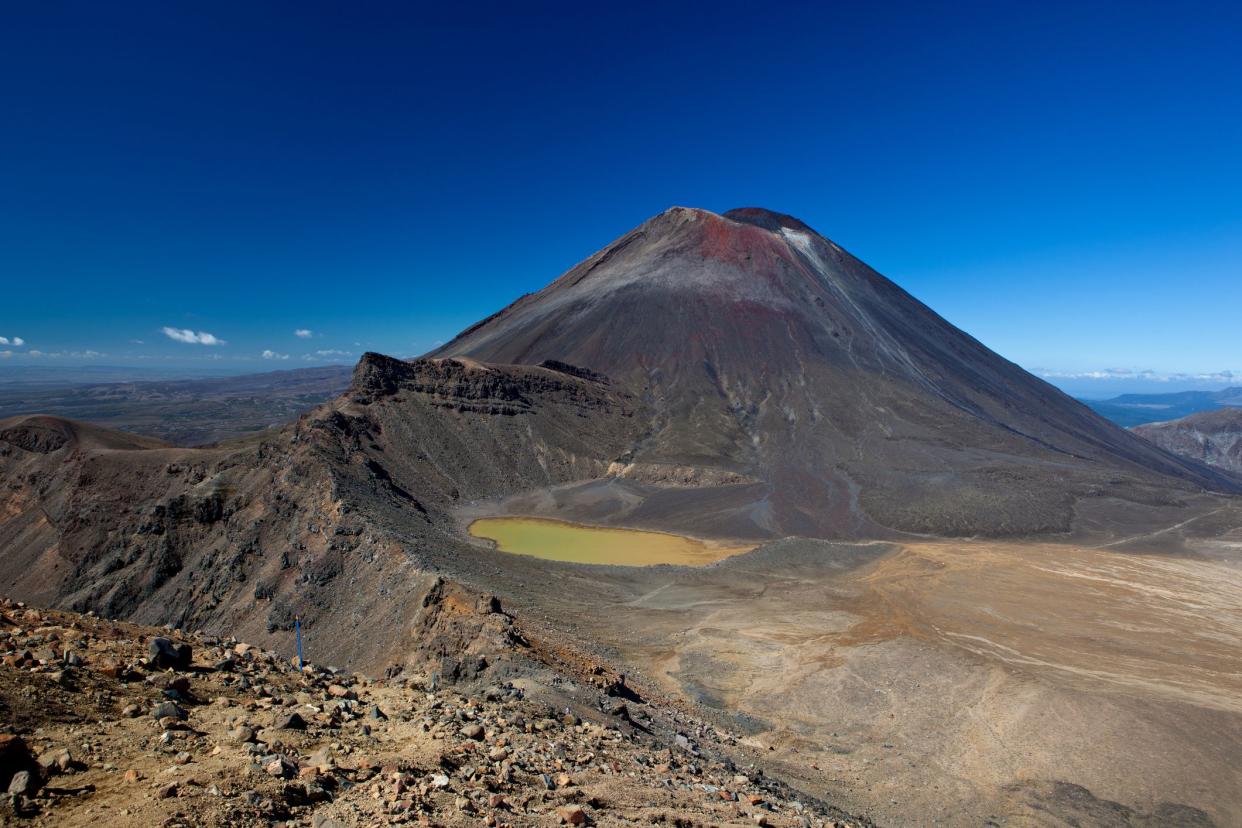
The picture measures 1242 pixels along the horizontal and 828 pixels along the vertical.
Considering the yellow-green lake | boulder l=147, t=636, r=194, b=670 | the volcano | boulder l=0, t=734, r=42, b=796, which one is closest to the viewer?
boulder l=0, t=734, r=42, b=796

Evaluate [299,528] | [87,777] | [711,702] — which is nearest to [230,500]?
[299,528]

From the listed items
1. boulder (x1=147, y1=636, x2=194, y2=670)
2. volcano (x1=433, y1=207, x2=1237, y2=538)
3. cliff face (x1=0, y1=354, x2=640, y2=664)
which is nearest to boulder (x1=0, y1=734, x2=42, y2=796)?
boulder (x1=147, y1=636, x2=194, y2=670)

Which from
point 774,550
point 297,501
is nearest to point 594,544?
point 774,550

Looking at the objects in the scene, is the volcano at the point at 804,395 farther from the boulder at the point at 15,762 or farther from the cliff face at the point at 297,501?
the boulder at the point at 15,762

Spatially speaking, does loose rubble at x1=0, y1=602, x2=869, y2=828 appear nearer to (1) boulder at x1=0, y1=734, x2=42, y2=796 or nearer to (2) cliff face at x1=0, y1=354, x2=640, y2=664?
(1) boulder at x1=0, y1=734, x2=42, y2=796

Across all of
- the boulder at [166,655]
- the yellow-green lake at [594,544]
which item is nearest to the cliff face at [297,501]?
the yellow-green lake at [594,544]
